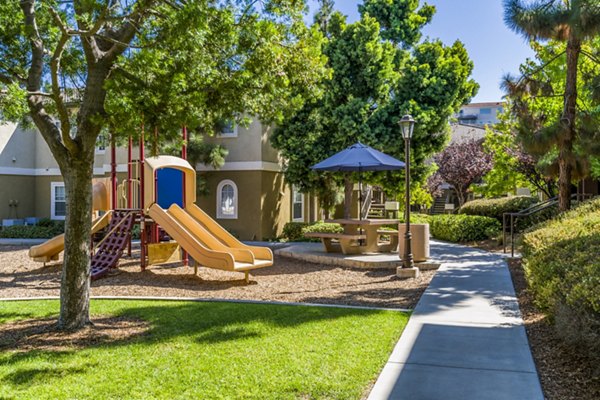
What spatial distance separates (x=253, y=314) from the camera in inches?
276

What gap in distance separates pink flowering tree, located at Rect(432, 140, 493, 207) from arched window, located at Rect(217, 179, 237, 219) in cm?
1801

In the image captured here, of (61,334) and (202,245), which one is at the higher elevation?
(202,245)

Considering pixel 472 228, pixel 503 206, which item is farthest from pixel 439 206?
pixel 472 228

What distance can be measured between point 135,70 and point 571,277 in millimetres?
5625

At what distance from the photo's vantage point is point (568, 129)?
11000 mm

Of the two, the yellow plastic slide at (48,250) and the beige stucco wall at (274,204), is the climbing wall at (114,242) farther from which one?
the beige stucco wall at (274,204)

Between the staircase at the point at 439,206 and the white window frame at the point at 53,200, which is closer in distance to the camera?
the white window frame at the point at 53,200

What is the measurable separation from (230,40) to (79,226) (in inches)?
121

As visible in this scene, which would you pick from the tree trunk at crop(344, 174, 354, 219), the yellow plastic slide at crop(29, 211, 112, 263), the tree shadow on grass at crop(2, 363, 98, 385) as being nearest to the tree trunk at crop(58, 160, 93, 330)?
the tree shadow on grass at crop(2, 363, 98, 385)

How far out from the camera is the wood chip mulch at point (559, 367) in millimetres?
4242

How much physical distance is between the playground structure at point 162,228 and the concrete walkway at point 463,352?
169 inches

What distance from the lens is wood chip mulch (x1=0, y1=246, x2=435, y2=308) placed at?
28.1 feet

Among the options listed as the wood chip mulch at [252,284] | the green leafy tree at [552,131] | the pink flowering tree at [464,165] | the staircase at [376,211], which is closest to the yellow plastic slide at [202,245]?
the wood chip mulch at [252,284]

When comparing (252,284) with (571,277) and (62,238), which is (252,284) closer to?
(62,238)
